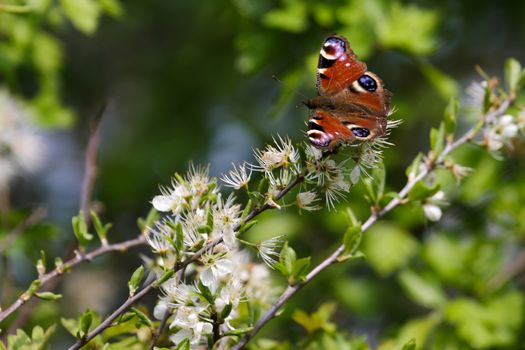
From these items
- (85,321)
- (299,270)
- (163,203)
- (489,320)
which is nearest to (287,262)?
(299,270)

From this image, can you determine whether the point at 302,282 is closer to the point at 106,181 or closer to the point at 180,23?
the point at 106,181

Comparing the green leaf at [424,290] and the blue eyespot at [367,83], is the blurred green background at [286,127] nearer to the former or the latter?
the green leaf at [424,290]

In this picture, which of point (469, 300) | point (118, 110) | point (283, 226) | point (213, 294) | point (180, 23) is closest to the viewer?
point (213, 294)

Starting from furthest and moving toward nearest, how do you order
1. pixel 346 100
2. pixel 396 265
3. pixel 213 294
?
pixel 396 265, pixel 346 100, pixel 213 294

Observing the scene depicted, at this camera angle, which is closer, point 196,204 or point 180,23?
point 196,204

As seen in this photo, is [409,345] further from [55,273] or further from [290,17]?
[290,17]

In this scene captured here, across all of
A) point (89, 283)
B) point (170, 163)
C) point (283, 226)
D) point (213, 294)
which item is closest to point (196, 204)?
point (213, 294)
